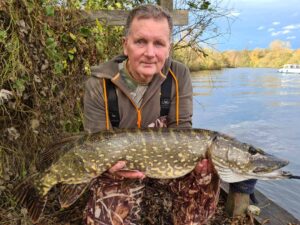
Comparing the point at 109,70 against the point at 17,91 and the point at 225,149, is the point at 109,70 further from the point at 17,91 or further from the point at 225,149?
the point at 225,149

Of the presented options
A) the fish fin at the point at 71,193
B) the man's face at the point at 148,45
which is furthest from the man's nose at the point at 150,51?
the fish fin at the point at 71,193

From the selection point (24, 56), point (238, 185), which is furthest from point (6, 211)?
point (238, 185)

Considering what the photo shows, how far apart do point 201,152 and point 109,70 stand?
979 millimetres

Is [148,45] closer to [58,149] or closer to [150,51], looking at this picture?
[150,51]

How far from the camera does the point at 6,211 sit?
3232mm

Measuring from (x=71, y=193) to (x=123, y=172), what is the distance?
443 millimetres

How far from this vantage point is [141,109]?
9.98 ft

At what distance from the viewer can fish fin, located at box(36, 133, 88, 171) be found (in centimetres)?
274

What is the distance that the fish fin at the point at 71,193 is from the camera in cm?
282

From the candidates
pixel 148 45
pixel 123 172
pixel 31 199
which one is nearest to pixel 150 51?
pixel 148 45

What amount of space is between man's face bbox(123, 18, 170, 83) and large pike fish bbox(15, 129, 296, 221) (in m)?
0.49

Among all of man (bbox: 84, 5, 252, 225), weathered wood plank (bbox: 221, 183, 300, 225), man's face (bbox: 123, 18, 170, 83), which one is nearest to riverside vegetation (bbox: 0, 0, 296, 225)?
weathered wood plank (bbox: 221, 183, 300, 225)

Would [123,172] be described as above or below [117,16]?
below

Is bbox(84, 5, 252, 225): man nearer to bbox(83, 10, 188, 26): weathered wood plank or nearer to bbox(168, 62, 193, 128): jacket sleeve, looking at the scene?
bbox(168, 62, 193, 128): jacket sleeve
